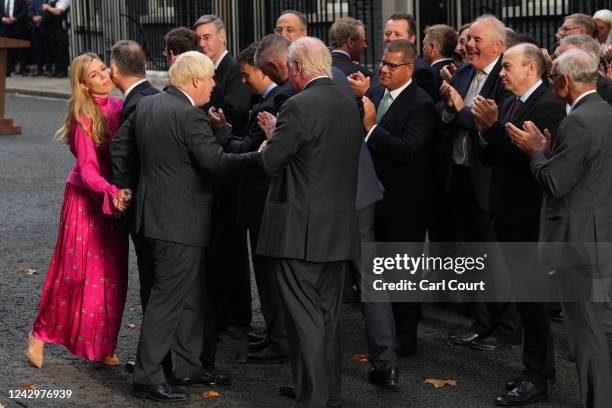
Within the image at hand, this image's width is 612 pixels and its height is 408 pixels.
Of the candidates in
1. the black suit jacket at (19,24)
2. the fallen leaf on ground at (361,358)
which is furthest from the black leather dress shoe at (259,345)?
→ the black suit jacket at (19,24)

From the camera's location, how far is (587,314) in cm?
644

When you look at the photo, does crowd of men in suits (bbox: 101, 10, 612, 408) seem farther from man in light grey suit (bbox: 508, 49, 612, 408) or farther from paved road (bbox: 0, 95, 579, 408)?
paved road (bbox: 0, 95, 579, 408)

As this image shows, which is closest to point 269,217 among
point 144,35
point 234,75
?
point 234,75

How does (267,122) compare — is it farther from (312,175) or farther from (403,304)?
(403,304)

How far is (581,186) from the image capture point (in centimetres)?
639

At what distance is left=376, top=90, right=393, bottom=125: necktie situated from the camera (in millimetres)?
7992

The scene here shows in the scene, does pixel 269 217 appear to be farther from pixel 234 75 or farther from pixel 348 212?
pixel 234 75

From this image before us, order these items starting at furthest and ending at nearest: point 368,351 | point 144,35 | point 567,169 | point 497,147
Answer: point 144,35, point 368,351, point 497,147, point 567,169

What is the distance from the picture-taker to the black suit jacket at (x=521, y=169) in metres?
7.05

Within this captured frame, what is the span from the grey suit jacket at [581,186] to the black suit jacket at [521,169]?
0.54 meters

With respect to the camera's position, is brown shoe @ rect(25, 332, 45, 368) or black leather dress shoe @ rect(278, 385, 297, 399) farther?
brown shoe @ rect(25, 332, 45, 368)

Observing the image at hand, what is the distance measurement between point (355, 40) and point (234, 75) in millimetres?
944

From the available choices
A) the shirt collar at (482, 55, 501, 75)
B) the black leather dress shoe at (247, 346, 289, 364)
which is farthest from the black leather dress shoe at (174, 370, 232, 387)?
the shirt collar at (482, 55, 501, 75)

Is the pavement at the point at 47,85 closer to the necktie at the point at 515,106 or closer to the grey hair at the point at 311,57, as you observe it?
the necktie at the point at 515,106
